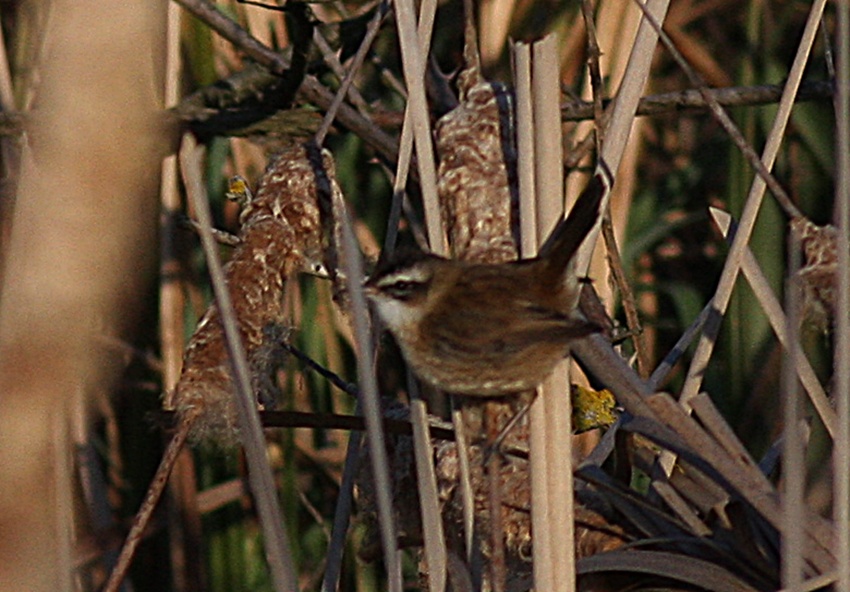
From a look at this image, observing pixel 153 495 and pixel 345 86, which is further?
pixel 345 86

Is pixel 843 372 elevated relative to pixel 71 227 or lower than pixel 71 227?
lower

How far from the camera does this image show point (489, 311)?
1736 millimetres

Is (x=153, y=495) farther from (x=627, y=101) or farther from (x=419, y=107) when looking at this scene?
(x=627, y=101)

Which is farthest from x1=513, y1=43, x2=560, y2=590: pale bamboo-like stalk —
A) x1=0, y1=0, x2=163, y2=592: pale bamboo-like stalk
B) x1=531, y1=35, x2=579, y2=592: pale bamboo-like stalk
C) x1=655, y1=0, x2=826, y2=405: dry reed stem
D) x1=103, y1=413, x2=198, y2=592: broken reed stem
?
x1=0, y1=0, x2=163, y2=592: pale bamboo-like stalk

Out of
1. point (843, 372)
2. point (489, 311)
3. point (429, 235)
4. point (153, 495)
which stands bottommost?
point (153, 495)

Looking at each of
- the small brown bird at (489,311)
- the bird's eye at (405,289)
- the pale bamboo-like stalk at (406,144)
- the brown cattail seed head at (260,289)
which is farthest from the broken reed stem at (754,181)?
the brown cattail seed head at (260,289)

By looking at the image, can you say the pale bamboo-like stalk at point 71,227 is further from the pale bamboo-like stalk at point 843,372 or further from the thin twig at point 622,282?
the thin twig at point 622,282

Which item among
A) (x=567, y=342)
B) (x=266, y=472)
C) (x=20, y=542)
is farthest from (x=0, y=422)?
(x=567, y=342)

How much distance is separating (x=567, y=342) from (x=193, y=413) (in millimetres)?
505

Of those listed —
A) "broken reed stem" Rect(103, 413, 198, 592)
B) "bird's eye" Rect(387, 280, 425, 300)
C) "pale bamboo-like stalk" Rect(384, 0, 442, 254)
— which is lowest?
"broken reed stem" Rect(103, 413, 198, 592)

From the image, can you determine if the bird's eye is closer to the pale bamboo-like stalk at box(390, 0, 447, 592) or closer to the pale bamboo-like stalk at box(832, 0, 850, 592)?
the pale bamboo-like stalk at box(390, 0, 447, 592)

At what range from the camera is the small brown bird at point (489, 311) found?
5.16ft

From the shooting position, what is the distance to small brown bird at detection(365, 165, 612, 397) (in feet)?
5.16

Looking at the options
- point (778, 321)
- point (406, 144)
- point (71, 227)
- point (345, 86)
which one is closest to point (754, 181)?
point (778, 321)
